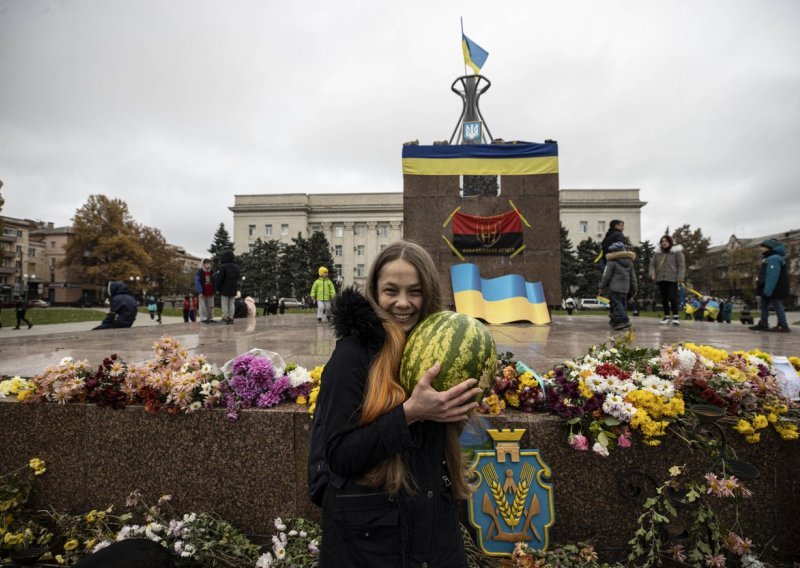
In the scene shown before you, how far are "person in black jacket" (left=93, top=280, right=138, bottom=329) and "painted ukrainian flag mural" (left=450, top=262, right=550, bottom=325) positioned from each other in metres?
7.48

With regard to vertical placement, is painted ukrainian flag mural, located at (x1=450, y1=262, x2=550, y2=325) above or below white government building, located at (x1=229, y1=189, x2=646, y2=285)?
below

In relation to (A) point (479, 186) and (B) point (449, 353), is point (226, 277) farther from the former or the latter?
(B) point (449, 353)

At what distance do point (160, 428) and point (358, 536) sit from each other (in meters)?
2.03

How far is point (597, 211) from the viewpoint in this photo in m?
67.9

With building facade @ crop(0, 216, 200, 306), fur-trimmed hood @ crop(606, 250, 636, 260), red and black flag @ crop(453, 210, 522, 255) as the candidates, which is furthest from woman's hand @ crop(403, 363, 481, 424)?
building facade @ crop(0, 216, 200, 306)

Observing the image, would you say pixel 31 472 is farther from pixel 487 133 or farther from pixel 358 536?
pixel 487 133

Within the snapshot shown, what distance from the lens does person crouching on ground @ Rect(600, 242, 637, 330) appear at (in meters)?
8.05

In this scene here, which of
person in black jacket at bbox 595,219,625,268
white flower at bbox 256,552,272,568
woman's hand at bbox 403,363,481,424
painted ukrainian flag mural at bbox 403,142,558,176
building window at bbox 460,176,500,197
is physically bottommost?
white flower at bbox 256,552,272,568

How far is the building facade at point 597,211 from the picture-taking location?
67000 millimetres

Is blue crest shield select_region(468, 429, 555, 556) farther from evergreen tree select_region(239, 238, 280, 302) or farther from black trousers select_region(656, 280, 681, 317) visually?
evergreen tree select_region(239, 238, 280, 302)

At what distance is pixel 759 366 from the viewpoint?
2891 millimetres

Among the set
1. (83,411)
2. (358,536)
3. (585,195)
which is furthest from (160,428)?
(585,195)

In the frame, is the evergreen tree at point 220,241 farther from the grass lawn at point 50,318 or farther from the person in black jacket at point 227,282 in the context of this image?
the person in black jacket at point 227,282

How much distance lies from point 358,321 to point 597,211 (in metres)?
74.7
